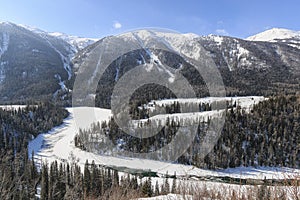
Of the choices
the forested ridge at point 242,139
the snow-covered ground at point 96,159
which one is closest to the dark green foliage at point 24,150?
the snow-covered ground at point 96,159

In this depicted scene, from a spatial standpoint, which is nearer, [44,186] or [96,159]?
[44,186]

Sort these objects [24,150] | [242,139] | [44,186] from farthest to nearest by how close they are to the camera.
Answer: [242,139] < [24,150] < [44,186]

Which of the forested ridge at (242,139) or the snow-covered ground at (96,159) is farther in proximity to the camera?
the forested ridge at (242,139)

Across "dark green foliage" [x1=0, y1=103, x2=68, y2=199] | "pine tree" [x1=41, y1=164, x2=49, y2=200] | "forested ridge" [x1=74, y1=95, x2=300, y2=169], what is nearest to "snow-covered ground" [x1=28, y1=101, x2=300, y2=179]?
"forested ridge" [x1=74, y1=95, x2=300, y2=169]

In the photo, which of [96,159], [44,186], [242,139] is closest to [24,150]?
[96,159]

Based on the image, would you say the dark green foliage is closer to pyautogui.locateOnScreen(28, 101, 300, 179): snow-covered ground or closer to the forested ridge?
pyautogui.locateOnScreen(28, 101, 300, 179): snow-covered ground

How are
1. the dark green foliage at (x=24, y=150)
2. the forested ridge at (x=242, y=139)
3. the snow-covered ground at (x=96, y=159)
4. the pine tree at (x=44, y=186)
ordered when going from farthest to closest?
1. the forested ridge at (x=242, y=139)
2. the snow-covered ground at (x=96, y=159)
3. the pine tree at (x=44, y=186)
4. the dark green foliage at (x=24, y=150)

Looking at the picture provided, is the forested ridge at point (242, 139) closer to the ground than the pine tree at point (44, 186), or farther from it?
farther from it

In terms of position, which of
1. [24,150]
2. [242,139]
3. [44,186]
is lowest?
[44,186]

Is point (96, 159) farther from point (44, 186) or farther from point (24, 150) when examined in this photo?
point (44, 186)

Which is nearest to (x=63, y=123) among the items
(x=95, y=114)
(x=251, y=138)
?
(x=95, y=114)

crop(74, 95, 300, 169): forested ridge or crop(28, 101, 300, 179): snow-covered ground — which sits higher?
crop(74, 95, 300, 169): forested ridge

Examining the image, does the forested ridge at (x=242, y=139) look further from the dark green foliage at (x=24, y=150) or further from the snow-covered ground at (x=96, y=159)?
the dark green foliage at (x=24, y=150)
